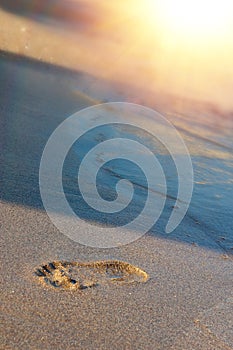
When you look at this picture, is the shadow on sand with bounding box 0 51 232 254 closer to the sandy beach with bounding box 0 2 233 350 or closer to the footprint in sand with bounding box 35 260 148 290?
the sandy beach with bounding box 0 2 233 350

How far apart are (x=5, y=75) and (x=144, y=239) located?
6.67 meters

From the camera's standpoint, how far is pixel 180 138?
7.73 metres

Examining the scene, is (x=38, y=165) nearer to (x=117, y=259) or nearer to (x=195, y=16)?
(x=117, y=259)

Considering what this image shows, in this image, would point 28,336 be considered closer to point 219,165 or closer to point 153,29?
point 219,165

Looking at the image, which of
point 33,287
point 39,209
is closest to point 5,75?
point 39,209

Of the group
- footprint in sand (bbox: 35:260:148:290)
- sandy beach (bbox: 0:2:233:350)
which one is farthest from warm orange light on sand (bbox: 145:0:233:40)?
footprint in sand (bbox: 35:260:148:290)

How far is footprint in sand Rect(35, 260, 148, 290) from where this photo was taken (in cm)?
310

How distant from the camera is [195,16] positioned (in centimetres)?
1645

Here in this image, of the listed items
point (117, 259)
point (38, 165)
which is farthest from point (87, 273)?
point (38, 165)

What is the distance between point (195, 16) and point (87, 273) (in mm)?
14348

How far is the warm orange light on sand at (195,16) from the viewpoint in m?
15.9

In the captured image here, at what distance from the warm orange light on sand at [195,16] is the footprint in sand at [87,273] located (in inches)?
523

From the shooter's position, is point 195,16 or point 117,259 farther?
point 195,16

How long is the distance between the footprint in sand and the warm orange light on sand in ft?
43.6
